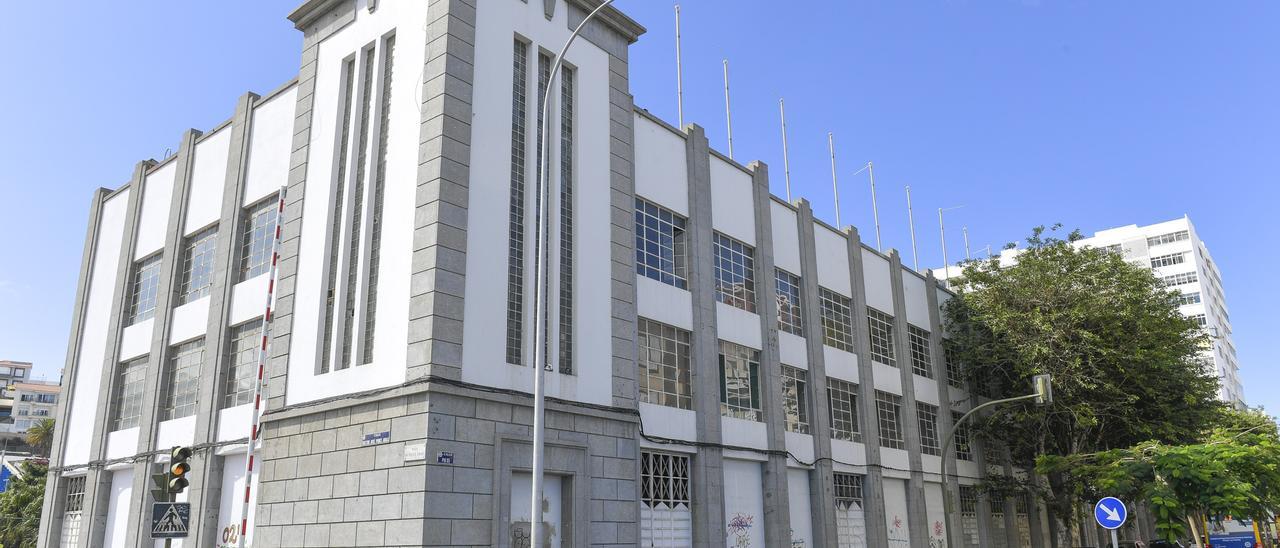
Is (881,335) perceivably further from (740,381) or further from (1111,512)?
(1111,512)

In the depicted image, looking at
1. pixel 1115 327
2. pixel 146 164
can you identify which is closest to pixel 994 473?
pixel 1115 327

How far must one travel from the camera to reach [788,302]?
90.5 feet

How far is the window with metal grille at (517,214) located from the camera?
17812 mm

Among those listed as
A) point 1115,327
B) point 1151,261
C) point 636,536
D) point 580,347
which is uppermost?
point 1151,261

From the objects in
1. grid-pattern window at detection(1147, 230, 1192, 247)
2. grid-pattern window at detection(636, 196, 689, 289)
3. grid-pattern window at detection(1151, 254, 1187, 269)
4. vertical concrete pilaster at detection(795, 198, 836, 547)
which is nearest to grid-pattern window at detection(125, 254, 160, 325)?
grid-pattern window at detection(636, 196, 689, 289)

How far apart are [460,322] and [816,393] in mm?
13920

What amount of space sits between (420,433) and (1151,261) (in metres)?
98.0

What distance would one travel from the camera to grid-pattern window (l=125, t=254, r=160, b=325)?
25266mm

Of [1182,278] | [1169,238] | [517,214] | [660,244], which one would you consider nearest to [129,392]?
[517,214]

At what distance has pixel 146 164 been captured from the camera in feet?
89.1

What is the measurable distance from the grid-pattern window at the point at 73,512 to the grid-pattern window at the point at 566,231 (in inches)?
587

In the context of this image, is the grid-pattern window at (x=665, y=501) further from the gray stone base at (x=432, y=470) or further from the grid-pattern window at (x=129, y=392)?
the grid-pattern window at (x=129, y=392)

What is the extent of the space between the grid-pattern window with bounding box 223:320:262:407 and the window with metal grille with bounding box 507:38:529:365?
6.91m

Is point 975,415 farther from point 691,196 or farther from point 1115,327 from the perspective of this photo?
point 691,196
